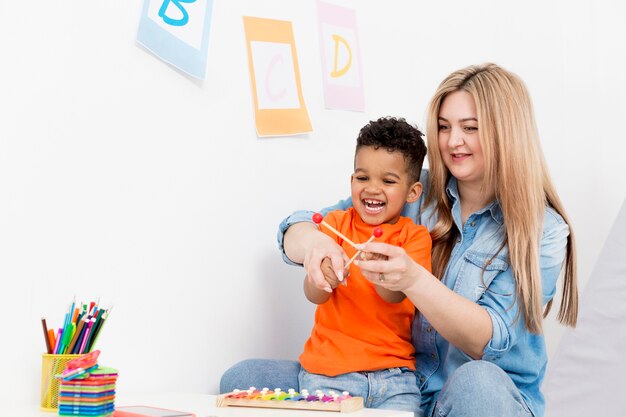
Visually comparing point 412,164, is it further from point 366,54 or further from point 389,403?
point 366,54

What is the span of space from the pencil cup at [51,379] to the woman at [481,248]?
1.22 ft

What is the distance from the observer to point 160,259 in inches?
52.1

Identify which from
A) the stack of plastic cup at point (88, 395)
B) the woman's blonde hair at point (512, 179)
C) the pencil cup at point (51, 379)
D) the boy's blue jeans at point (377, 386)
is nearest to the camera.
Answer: the stack of plastic cup at point (88, 395)

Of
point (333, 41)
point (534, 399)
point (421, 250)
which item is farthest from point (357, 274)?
point (333, 41)

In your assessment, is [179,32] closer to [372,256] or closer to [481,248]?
[372,256]

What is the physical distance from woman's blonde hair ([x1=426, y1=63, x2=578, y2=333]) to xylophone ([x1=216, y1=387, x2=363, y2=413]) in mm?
422

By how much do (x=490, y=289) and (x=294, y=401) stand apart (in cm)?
46

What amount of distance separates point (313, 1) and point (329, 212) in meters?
0.51

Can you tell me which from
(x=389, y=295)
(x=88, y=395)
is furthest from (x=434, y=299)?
(x=88, y=395)

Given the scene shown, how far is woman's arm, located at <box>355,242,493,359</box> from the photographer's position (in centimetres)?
115

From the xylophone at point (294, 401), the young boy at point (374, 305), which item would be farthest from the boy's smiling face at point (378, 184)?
the xylophone at point (294, 401)

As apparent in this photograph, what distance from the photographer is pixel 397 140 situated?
4.34 feet

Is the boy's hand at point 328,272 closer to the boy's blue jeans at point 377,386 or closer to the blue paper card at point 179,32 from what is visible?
the boy's blue jeans at point 377,386

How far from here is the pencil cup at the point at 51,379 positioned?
104cm
